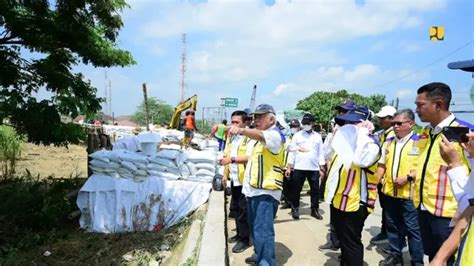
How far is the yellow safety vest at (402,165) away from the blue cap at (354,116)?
0.85 m

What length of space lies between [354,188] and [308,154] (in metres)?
3.09

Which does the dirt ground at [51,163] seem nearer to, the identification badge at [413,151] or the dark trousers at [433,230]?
the identification badge at [413,151]

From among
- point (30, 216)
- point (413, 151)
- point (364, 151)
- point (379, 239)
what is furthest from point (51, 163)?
point (364, 151)

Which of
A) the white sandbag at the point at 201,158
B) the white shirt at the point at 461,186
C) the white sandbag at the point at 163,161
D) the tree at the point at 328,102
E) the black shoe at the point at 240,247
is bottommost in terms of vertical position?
the black shoe at the point at 240,247

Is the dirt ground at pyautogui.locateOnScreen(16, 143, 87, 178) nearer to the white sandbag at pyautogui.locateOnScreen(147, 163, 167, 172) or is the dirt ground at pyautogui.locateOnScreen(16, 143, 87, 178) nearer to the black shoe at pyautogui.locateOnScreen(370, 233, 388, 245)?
the white sandbag at pyautogui.locateOnScreen(147, 163, 167, 172)

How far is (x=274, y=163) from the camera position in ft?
11.9

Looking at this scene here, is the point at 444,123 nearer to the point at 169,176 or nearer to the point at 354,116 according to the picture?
the point at 354,116

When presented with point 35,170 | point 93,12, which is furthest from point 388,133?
point 35,170

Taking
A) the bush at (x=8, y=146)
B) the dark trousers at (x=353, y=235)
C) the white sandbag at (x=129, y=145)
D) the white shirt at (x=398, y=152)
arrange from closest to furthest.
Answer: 1. the dark trousers at (x=353, y=235)
2. the white shirt at (x=398, y=152)
3. the white sandbag at (x=129, y=145)
4. the bush at (x=8, y=146)

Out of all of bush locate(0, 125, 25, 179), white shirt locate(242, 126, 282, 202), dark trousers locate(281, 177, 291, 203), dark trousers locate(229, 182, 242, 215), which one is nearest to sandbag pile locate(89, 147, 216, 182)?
dark trousers locate(229, 182, 242, 215)

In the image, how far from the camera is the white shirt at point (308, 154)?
6.22m

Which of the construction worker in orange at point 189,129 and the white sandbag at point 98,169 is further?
the construction worker in orange at point 189,129

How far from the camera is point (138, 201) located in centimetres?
639

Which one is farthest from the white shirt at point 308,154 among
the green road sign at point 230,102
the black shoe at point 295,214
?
the green road sign at point 230,102
